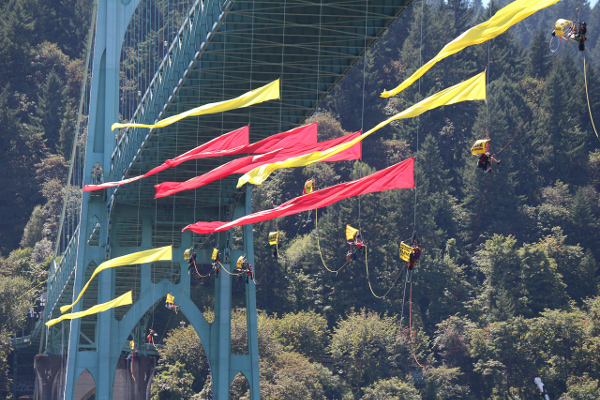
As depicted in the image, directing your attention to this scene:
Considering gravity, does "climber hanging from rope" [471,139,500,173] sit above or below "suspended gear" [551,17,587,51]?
below

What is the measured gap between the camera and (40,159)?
10275 centimetres

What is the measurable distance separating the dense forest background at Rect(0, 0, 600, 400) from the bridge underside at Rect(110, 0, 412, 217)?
25509 millimetres

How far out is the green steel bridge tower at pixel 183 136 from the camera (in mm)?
31641

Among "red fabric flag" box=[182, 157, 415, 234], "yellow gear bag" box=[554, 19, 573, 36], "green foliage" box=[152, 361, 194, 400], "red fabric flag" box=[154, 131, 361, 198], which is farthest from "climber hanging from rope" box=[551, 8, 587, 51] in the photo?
"green foliage" box=[152, 361, 194, 400]

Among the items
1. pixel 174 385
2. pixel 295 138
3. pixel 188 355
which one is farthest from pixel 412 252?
pixel 188 355

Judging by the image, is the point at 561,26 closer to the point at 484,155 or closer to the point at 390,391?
the point at 484,155

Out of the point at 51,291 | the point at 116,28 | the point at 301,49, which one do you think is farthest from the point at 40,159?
the point at 301,49

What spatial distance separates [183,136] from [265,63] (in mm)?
8345

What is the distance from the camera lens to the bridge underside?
101 feet

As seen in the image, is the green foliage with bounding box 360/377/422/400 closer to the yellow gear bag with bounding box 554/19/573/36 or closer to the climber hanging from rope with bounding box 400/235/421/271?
the climber hanging from rope with bounding box 400/235/421/271

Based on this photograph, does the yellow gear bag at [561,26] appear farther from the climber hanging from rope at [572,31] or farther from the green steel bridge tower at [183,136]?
the green steel bridge tower at [183,136]

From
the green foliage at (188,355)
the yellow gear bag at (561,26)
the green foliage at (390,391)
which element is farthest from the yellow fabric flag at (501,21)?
the green foliage at (390,391)

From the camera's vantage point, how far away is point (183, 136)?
4081 cm

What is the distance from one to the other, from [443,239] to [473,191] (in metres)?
7.56
